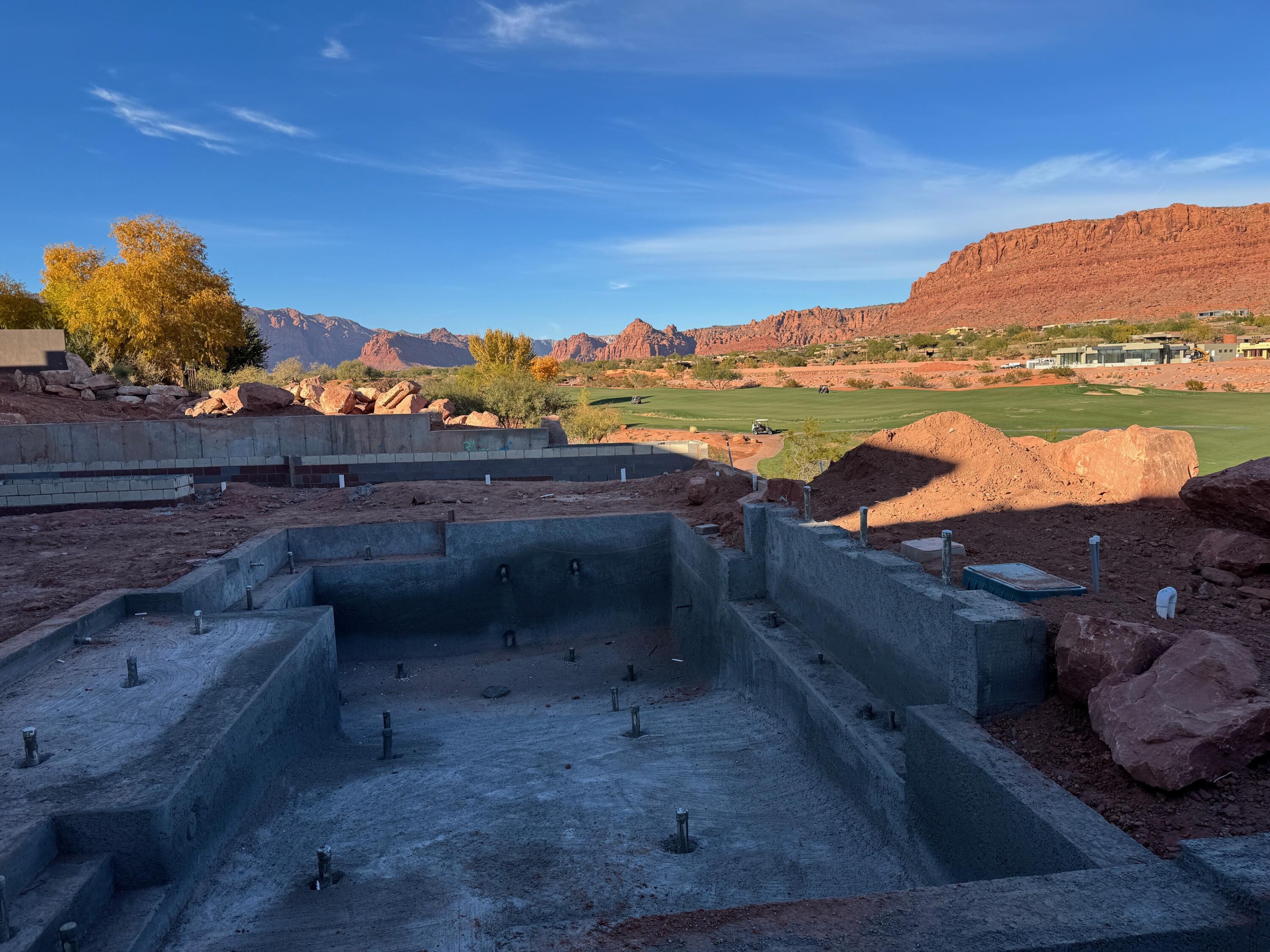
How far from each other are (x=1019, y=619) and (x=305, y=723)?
5.47 meters

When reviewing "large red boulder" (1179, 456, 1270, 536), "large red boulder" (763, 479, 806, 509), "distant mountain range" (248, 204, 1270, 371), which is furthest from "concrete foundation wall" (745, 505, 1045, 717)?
"distant mountain range" (248, 204, 1270, 371)

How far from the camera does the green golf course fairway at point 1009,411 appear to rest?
16.0m

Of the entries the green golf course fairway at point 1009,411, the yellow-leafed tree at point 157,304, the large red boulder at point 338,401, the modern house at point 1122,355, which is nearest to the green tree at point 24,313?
the yellow-leafed tree at point 157,304

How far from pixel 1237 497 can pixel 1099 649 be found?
7.84 feet

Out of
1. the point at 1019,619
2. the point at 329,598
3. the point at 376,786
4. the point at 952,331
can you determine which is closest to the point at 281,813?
the point at 376,786

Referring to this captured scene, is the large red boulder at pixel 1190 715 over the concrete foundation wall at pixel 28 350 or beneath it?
beneath

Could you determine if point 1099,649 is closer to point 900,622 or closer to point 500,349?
point 900,622

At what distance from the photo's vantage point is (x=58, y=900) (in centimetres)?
346

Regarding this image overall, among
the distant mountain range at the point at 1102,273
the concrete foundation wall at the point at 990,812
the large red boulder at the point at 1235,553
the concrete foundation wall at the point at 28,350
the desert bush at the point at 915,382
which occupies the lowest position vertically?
the concrete foundation wall at the point at 990,812

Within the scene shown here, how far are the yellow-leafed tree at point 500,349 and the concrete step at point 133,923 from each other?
38.6 m

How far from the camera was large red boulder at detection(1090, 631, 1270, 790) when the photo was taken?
10.0 feet

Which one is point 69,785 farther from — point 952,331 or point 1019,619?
point 952,331

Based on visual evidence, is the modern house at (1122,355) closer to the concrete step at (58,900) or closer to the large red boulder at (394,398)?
the large red boulder at (394,398)

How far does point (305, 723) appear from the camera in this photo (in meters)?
6.69
